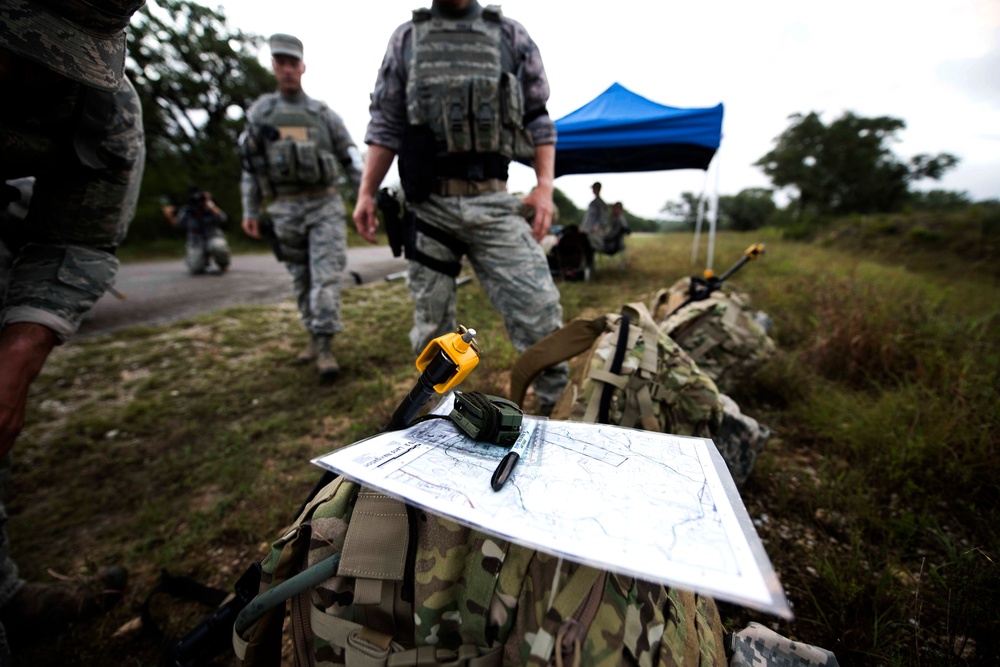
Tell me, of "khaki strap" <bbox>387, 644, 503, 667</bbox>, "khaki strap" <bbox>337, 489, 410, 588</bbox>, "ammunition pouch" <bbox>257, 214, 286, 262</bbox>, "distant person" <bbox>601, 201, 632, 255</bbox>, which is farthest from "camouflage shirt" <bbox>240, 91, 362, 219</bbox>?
"distant person" <bbox>601, 201, 632, 255</bbox>

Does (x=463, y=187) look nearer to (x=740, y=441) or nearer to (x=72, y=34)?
(x=72, y=34)

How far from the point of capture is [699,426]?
1.21 m

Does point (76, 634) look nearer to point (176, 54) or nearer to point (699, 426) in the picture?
point (699, 426)

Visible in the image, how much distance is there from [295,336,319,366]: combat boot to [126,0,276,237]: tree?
12.5 m

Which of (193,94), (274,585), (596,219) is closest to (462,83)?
(274,585)

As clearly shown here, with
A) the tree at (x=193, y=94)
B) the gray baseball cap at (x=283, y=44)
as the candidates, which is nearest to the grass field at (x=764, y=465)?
the gray baseball cap at (x=283, y=44)

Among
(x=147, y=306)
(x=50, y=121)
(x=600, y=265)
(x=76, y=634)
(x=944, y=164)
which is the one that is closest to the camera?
(x=50, y=121)

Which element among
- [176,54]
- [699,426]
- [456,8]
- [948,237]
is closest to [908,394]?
[699,426]

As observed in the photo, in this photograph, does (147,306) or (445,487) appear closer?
(445,487)

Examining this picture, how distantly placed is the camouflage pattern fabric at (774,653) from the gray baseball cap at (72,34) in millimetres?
1582

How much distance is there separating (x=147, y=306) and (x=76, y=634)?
4769mm

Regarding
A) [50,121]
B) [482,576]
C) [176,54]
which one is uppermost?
[176,54]

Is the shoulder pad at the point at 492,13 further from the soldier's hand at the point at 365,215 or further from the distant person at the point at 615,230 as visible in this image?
the distant person at the point at 615,230

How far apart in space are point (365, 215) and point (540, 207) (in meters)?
0.88
